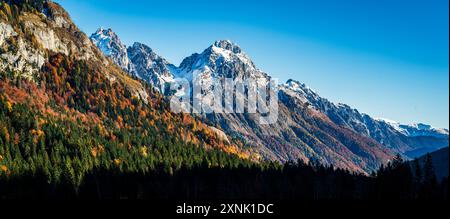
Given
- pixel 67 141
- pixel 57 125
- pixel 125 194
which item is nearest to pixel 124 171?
pixel 125 194

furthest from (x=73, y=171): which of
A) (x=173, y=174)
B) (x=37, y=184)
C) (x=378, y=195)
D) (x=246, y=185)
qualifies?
(x=378, y=195)

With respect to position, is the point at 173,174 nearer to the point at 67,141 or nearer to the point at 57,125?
the point at 67,141

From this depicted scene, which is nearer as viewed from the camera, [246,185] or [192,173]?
[246,185]

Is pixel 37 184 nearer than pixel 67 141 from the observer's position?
Yes

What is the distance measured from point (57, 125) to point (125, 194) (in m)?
69.3

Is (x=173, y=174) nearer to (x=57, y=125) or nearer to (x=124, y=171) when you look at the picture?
(x=124, y=171)

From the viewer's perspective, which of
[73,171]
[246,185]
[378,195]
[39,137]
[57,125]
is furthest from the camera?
[57,125]

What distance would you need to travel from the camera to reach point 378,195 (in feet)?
412

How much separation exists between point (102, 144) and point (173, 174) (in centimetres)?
4782
